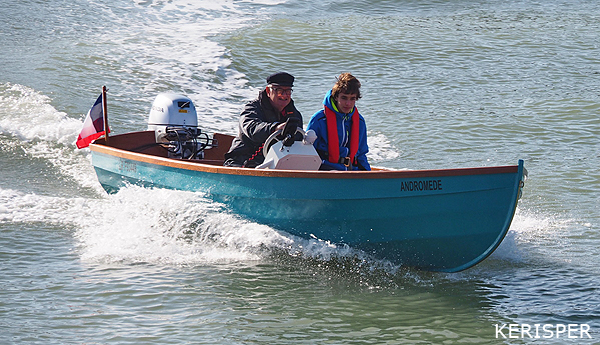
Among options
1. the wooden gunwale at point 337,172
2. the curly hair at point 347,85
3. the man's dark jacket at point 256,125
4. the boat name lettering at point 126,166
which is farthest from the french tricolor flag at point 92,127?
the curly hair at point 347,85

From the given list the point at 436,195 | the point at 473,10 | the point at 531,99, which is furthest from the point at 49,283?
the point at 473,10

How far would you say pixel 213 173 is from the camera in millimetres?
6195

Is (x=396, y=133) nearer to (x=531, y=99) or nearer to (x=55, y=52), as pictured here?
(x=531, y=99)

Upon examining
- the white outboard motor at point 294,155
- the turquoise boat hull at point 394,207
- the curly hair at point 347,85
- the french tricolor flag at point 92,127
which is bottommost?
→ the turquoise boat hull at point 394,207

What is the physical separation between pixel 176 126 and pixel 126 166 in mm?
804

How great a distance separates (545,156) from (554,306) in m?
4.96

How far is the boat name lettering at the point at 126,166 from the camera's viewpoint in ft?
23.3

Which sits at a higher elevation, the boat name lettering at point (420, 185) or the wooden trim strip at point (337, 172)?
the wooden trim strip at point (337, 172)

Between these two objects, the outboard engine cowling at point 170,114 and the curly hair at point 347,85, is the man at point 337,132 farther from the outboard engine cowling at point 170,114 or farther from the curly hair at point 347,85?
the outboard engine cowling at point 170,114

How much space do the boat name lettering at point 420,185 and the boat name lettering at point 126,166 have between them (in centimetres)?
315

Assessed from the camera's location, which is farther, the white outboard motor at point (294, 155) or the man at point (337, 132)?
the man at point (337, 132)

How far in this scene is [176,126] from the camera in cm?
767

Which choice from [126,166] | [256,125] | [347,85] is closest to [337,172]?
[347,85]

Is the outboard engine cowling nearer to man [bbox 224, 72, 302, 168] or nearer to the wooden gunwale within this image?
the wooden gunwale
